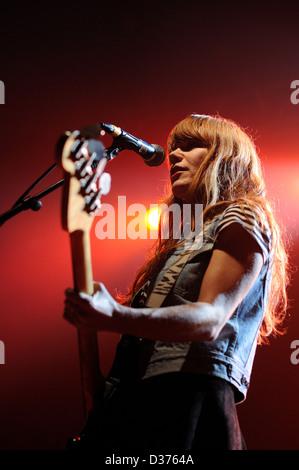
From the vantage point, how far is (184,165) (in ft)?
5.04

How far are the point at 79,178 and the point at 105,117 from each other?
1.97m

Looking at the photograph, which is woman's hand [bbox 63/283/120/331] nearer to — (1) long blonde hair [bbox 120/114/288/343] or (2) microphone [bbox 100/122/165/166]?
(1) long blonde hair [bbox 120/114/288/343]

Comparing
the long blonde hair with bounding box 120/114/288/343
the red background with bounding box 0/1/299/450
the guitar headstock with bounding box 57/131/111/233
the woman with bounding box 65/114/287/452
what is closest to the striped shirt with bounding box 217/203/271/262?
the woman with bounding box 65/114/287/452

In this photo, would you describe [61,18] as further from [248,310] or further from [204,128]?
[248,310]

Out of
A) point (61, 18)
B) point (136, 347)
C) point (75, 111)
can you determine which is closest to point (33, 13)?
point (61, 18)

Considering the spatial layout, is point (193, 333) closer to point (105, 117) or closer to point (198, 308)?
point (198, 308)

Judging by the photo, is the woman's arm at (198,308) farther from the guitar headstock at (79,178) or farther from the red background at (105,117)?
the red background at (105,117)

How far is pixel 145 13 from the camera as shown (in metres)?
2.59

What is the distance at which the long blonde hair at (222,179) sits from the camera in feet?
4.59

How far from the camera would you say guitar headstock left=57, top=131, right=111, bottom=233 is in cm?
88

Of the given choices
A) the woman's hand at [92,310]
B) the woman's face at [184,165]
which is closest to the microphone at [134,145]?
the woman's face at [184,165]

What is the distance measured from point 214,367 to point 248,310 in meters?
0.21

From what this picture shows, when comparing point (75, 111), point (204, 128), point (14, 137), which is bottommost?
point (204, 128)

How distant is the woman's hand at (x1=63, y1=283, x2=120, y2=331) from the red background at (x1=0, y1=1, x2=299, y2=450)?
1837 millimetres
